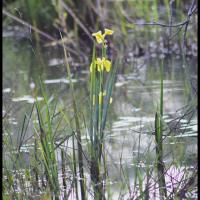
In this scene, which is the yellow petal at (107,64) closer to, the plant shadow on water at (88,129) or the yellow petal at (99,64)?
the yellow petal at (99,64)

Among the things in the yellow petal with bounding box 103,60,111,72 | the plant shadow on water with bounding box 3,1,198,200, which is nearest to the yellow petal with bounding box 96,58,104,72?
the yellow petal with bounding box 103,60,111,72

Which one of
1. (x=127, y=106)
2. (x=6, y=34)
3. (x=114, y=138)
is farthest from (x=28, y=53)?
(x=114, y=138)

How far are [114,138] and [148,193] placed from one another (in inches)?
44.1

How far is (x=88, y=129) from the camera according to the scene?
2.59 metres

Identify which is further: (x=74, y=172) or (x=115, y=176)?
(x=115, y=176)

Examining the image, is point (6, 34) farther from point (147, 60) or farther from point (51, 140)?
point (51, 140)

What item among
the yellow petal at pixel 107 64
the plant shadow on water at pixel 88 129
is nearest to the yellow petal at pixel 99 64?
the yellow petal at pixel 107 64

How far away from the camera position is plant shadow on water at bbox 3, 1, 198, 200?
8.31 ft

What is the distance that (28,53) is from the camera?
21.3 feet

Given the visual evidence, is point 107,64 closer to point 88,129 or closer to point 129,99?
point 88,129

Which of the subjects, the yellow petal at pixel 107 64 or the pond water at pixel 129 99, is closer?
the yellow petal at pixel 107 64

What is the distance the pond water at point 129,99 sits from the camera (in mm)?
3068

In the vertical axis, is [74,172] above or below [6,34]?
below

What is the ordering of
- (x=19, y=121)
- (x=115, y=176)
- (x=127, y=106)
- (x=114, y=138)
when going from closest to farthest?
(x=115, y=176) → (x=114, y=138) → (x=19, y=121) → (x=127, y=106)
